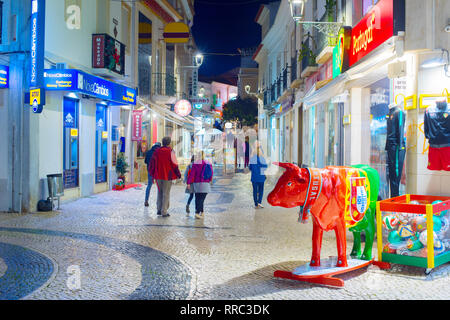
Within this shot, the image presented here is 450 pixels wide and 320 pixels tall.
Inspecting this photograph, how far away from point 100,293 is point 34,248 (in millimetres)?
2774

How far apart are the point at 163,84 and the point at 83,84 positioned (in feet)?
36.2

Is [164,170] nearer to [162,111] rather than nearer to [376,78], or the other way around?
[376,78]

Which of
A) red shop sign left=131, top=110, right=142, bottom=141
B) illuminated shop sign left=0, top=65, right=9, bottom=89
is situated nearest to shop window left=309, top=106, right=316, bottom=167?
red shop sign left=131, top=110, right=142, bottom=141

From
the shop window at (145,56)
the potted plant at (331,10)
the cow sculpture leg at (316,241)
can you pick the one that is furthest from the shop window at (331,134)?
the cow sculpture leg at (316,241)

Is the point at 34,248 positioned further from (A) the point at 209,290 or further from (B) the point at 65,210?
(B) the point at 65,210

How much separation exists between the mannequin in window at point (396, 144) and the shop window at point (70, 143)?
8.89 meters

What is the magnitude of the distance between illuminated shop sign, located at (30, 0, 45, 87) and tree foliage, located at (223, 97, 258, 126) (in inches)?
1588

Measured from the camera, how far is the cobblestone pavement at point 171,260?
5168mm

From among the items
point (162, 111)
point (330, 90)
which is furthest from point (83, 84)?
point (162, 111)

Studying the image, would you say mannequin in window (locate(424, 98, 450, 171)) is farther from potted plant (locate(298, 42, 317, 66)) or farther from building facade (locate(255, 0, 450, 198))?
potted plant (locate(298, 42, 317, 66))

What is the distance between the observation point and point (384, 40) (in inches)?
358

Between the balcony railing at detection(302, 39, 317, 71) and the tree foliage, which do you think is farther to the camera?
the tree foliage

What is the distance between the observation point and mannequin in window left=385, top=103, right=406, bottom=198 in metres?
8.06

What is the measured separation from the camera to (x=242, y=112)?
50688 mm
